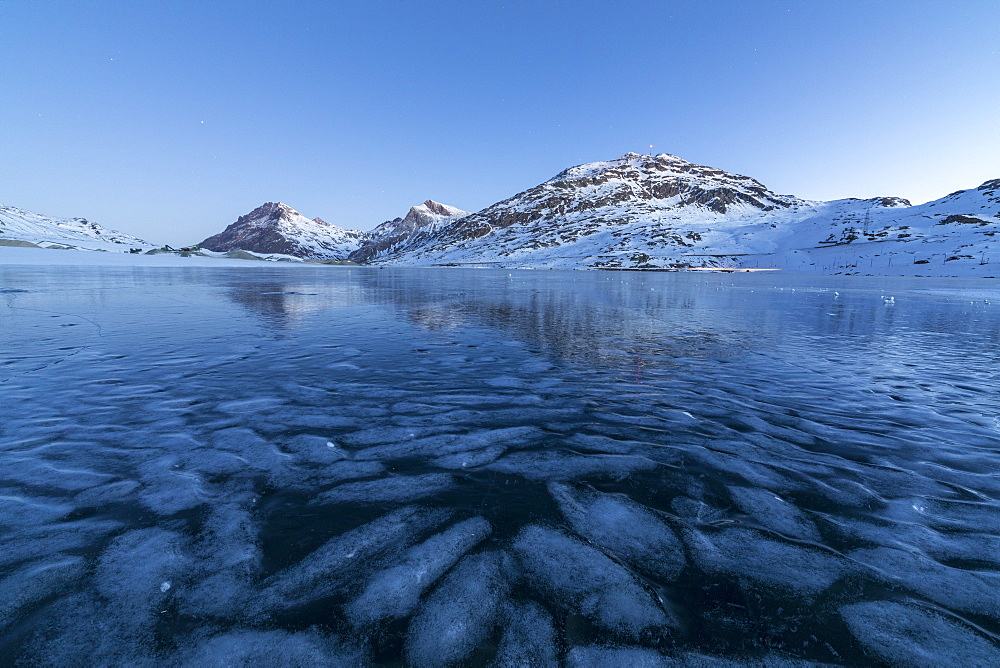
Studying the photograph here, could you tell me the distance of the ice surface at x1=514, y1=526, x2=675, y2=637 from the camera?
3.18 metres

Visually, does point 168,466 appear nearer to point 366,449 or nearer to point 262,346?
point 366,449

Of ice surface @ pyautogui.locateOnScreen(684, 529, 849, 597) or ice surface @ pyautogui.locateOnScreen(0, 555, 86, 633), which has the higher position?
ice surface @ pyautogui.locateOnScreen(0, 555, 86, 633)

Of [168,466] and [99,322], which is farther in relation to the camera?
[99,322]

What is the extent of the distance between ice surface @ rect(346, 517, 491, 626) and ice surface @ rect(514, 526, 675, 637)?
0.56 metres

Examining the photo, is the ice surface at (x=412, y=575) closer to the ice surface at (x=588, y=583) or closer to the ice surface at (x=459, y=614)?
the ice surface at (x=459, y=614)

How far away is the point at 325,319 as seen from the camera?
18.4 metres

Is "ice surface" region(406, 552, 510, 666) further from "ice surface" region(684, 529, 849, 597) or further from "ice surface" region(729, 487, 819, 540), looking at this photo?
"ice surface" region(729, 487, 819, 540)

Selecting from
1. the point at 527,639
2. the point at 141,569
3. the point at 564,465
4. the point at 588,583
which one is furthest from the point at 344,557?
the point at 564,465

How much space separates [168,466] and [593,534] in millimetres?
5426

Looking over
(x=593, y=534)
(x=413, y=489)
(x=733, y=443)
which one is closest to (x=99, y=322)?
(x=413, y=489)

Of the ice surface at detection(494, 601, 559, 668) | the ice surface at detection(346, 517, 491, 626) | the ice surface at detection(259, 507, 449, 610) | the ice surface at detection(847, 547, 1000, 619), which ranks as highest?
the ice surface at detection(259, 507, 449, 610)

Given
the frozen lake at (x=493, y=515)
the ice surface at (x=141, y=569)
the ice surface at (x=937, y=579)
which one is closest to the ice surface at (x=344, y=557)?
the frozen lake at (x=493, y=515)

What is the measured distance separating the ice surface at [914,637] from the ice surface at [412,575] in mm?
3127

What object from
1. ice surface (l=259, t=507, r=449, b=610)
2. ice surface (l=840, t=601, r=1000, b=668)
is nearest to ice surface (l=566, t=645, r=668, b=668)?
ice surface (l=840, t=601, r=1000, b=668)
